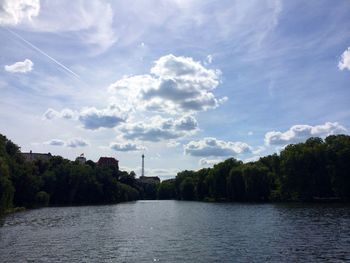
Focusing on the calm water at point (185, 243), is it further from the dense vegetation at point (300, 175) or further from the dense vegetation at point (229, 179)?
the dense vegetation at point (300, 175)

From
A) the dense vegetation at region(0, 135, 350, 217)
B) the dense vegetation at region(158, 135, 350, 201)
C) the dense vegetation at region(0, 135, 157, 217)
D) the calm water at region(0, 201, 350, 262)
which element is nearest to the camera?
the calm water at region(0, 201, 350, 262)

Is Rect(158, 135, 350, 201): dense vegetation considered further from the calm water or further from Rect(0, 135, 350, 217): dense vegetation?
the calm water

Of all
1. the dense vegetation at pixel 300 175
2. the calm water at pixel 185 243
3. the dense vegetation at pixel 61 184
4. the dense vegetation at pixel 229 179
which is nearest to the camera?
the calm water at pixel 185 243

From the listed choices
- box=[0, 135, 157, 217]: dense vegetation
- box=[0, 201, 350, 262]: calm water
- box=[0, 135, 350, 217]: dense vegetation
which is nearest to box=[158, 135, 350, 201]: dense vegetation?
box=[0, 135, 350, 217]: dense vegetation

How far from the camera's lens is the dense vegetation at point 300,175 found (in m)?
110

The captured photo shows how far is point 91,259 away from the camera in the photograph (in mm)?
32938

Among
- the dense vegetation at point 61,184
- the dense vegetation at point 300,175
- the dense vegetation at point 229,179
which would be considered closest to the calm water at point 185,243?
the dense vegetation at point 229,179

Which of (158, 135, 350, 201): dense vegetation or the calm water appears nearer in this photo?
the calm water

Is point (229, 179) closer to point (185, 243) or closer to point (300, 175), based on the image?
point (300, 175)

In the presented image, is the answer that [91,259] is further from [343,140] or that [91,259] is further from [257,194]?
[257,194]

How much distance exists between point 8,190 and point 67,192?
288ft

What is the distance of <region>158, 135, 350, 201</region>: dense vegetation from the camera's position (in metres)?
110

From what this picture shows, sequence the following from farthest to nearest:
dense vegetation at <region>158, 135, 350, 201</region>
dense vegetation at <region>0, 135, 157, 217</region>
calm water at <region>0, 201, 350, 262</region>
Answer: dense vegetation at <region>0, 135, 157, 217</region>
dense vegetation at <region>158, 135, 350, 201</region>
calm water at <region>0, 201, 350, 262</region>

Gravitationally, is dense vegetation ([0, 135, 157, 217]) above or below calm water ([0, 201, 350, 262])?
above
